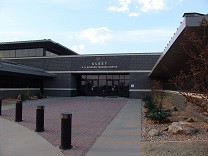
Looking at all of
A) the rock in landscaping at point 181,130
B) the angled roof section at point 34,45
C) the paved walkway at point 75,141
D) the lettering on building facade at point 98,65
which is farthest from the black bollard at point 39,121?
the angled roof section at point 34,45

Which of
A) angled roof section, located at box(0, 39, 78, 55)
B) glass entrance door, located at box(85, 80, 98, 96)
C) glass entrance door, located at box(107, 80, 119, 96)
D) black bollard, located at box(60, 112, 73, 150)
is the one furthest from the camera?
angled roof section, located at box(0, 39, 78, 55)

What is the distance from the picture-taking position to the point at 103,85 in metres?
34.4

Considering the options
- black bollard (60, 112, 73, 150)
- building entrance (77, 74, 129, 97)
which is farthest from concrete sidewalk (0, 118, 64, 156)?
building entrance (77, 74, 129, 97)

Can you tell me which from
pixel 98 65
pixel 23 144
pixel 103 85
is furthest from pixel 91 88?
pixel 23 144

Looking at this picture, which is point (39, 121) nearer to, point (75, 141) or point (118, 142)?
point (75, 141)

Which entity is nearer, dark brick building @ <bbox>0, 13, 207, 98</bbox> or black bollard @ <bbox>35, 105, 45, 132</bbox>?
black bollard @ <bbox>35, 105, 45, 132</bbox>

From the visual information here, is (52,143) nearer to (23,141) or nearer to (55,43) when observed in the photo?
(23,141)

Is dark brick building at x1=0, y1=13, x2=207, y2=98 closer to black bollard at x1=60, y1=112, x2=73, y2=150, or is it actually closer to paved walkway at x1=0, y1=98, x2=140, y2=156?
paved walkway at x1=0, y1=98, x2=140, y2=156

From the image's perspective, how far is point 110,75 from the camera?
3419 centimetres

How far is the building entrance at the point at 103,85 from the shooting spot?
110 ft

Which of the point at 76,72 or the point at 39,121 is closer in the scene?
the point at 39,121

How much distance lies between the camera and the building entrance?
33.5m

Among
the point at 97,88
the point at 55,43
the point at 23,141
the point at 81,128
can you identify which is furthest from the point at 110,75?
the point at 23,141

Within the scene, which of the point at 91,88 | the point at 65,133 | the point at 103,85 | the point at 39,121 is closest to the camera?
the point at 65,133
